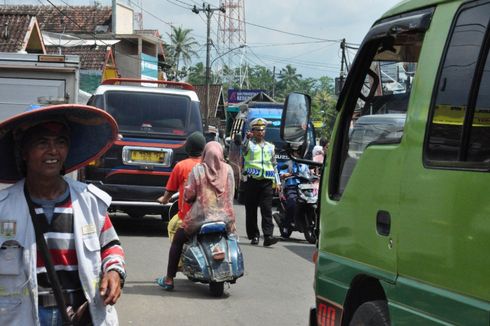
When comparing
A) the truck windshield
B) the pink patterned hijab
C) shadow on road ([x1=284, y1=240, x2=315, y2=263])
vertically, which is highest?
the truck windshield

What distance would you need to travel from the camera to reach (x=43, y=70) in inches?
451

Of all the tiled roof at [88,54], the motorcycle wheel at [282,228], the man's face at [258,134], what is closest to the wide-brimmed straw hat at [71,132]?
the man's face at [258,134]

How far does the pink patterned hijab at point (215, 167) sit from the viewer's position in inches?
326

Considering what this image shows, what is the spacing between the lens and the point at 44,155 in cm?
340

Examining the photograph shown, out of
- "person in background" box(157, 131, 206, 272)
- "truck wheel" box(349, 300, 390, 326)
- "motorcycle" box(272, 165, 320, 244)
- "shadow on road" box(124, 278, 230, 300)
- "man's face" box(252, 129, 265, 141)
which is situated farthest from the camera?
"motorcycle" box(272, 165, 320, 244)

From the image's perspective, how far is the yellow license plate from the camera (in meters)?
12.6

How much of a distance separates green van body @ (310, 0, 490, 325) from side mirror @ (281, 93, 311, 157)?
567mm

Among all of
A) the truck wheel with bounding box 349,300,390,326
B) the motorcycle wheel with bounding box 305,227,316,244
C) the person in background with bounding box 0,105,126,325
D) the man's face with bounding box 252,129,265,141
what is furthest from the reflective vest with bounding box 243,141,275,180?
the person in background with bounding box 0,105,126,325

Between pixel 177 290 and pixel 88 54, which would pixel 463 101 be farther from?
pixel 88 54

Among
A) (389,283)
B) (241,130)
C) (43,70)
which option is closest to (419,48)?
(389,283)

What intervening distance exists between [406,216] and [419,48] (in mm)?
877

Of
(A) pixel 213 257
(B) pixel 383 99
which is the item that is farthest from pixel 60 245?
(A) pixel 213 257

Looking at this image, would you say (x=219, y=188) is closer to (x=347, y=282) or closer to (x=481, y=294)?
(x=347, y=282)

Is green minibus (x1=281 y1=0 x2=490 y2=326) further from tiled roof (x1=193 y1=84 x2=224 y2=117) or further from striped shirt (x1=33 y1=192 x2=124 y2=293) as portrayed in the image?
tiled roof (x1=193 y1=84 x2=224 y2=117)
